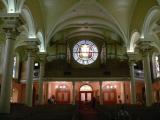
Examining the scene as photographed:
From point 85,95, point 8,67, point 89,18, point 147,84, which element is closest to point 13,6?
point 8,67

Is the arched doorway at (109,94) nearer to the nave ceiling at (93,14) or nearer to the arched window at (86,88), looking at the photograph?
the arched window at (86,88)

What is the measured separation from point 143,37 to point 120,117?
30.0 ft

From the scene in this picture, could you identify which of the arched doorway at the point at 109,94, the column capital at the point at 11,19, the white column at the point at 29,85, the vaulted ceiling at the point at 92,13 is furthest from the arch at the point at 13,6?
the arched doorway at the point at 109,94

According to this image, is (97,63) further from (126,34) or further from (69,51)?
(126,34)

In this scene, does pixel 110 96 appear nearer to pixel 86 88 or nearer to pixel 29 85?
pixel 86 88

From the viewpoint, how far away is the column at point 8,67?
37.7ft

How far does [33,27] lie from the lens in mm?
17062

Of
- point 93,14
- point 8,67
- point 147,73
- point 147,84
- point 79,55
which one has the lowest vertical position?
point 147,84

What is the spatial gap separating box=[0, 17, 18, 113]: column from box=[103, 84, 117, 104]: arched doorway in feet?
65.7

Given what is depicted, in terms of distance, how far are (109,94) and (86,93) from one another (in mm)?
3184

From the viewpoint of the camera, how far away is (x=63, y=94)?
3023 cm

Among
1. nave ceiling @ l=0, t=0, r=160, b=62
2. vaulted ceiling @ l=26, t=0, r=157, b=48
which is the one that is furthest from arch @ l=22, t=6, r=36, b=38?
vaulted ceiling @ l=26, t=0, r=157, b=48

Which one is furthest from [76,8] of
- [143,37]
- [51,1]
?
[143,37]

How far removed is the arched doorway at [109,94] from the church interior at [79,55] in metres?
0.14
